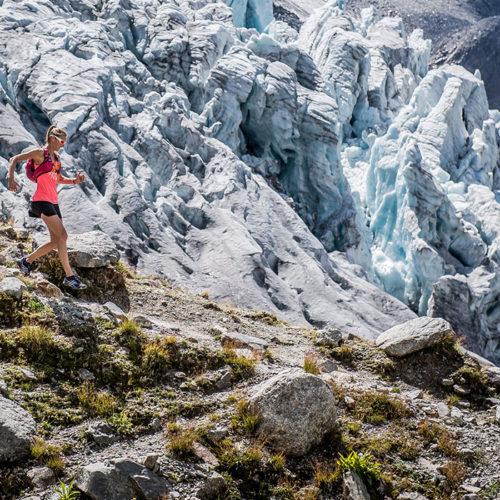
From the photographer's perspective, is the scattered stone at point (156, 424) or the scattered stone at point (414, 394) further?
the scattered stone at point (414, 394)

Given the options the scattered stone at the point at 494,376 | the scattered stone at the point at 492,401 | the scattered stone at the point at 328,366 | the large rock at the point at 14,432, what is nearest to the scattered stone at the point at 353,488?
the scattered stone at the point at 328,366

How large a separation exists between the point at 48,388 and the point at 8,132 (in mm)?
26024

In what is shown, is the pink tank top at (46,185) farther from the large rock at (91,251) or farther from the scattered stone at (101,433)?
the scattered stone at (101,433)

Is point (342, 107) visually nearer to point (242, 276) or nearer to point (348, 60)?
point (348, 60)

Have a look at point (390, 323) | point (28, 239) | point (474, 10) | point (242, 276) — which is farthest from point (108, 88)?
point (474, 10)

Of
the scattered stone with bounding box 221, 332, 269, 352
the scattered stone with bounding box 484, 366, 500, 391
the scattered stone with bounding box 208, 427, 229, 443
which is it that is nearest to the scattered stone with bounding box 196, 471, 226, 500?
the scattered stone with bounding box 208, 427, 229, 443

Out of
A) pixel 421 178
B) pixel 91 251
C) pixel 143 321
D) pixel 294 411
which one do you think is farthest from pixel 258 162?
pixel 294 411

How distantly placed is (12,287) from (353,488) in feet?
17.3

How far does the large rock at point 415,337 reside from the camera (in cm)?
958

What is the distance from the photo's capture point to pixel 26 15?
39.0 meters

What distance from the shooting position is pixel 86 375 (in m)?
6.70

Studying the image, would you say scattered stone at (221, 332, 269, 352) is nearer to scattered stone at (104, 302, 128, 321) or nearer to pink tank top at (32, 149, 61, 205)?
scattered stone at (104, 302, 128, 321)

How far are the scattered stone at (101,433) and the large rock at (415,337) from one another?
222 inches

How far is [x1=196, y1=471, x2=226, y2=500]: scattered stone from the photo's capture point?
18.2 feet
